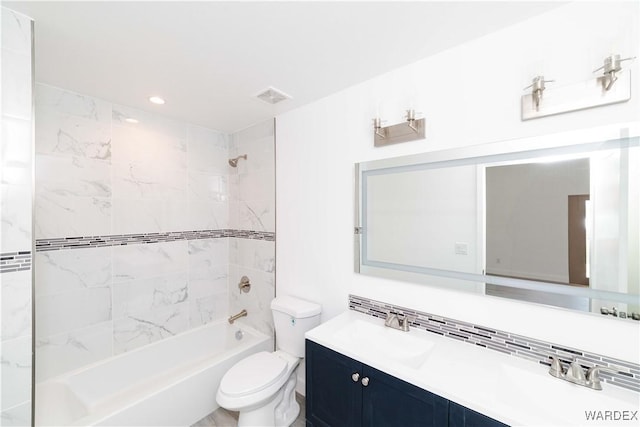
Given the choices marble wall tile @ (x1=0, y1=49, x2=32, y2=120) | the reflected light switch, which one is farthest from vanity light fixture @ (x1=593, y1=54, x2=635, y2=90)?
marble wall tile @ (x1=0, y1=49, x2=32, y2=120)

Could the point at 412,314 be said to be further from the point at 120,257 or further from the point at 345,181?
the point at 120,257

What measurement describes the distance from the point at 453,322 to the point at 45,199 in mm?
2703

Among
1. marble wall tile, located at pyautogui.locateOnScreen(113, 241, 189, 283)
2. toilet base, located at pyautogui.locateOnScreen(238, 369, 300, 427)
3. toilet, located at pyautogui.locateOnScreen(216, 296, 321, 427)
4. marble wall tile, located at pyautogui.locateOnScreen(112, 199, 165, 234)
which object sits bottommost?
toilet base, located at pyautogui.locateOnScreen(238, 369, 300, 427)

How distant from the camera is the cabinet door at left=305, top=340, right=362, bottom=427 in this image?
4.23 ft

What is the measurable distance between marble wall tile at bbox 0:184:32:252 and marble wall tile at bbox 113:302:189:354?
1224mm

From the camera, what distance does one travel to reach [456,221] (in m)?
1.41

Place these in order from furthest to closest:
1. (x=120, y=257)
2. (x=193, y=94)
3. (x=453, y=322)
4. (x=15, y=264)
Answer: (x=120, y=257) → (x=193, y=94) → (x=453, y=322) → (x=15, y=264)

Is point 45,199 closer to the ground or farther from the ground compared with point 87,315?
farther from the ground

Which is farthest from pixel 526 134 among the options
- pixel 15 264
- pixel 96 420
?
pixel 96 420

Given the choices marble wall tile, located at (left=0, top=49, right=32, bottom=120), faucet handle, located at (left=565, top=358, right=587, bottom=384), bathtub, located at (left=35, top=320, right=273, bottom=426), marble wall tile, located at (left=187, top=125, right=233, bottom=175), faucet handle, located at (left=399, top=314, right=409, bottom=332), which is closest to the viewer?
faucet handle, located at (left=565, top=358, right=587, bottom=384)

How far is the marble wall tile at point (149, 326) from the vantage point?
82.4 inches

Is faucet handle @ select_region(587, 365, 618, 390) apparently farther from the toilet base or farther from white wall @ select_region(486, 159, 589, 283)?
the toilet base

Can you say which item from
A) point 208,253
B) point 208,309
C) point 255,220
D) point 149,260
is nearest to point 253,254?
point 255,220

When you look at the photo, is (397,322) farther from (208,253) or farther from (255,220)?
(208,253)
